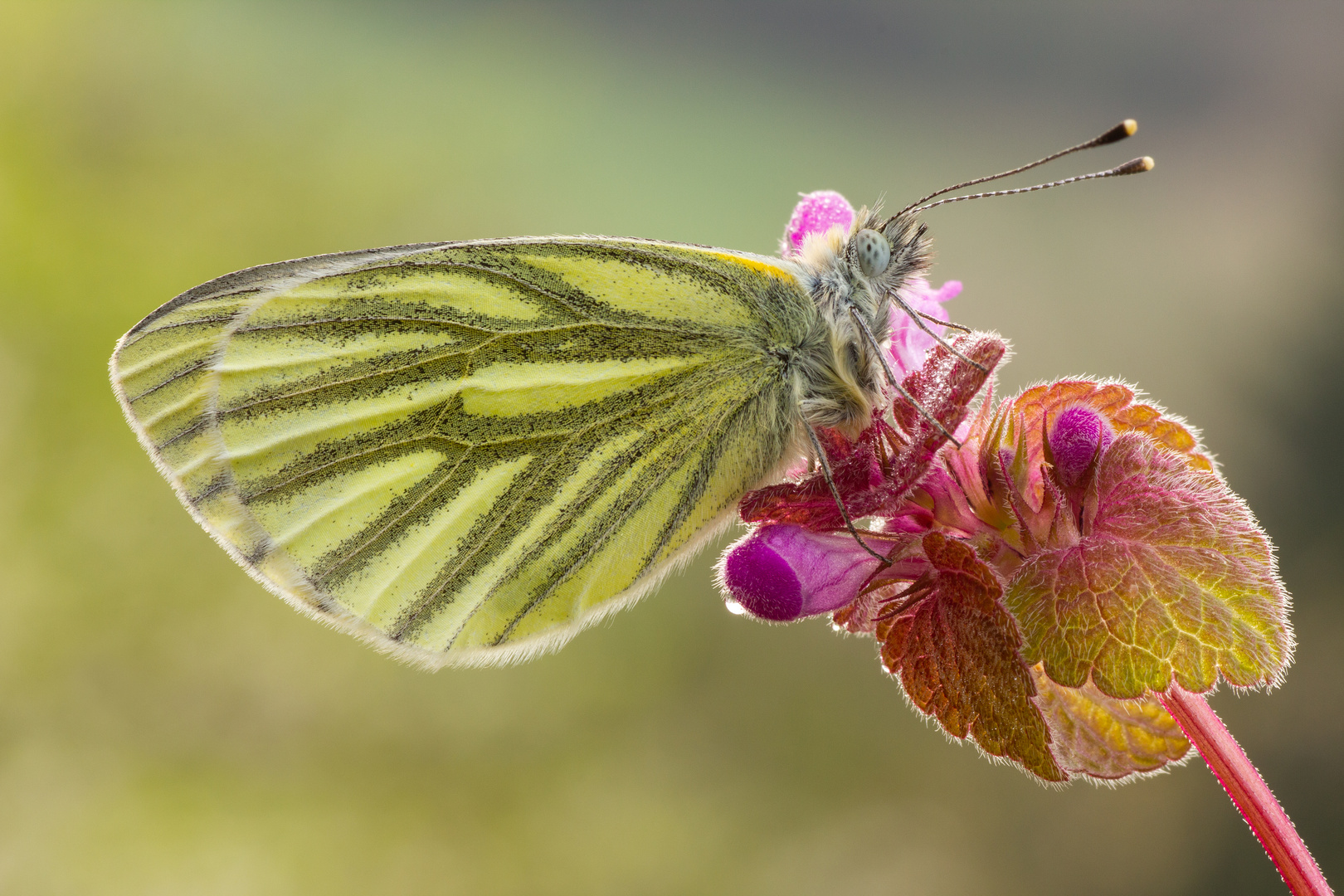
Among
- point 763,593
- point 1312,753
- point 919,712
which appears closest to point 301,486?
point 763,593

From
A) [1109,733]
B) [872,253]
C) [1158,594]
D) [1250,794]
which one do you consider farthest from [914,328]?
[1250,794]

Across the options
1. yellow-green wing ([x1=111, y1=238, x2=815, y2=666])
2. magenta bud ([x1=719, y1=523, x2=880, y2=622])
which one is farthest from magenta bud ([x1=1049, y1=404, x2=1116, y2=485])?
yellow-green wing ([x1=111, y1=238, x2=815, y2=666])

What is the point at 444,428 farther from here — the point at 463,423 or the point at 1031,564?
the point at 1031,564

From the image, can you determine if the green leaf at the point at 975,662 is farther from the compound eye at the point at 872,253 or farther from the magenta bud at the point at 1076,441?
the compound eye at the point at 872,253

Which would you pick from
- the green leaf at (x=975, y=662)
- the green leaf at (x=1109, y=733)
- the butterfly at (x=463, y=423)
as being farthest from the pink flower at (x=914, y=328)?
the green leaf at (x=1109, y=733)

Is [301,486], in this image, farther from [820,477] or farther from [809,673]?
[809,673]
